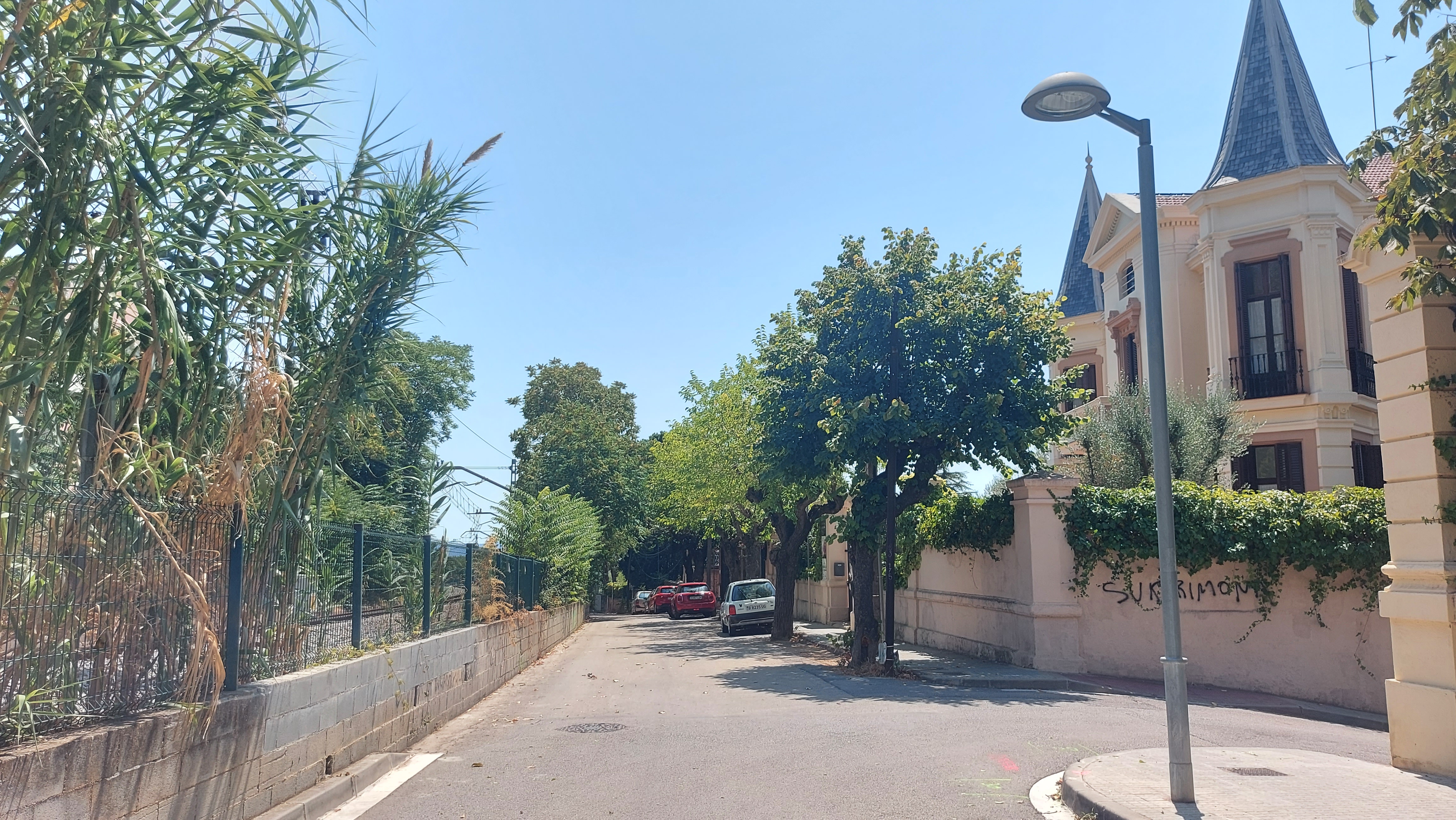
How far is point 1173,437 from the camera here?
18.4 meters

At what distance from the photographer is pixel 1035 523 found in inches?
672

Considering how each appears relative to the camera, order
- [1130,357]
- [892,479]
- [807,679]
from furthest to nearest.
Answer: [1130,357]
[892,479]
[807,679]

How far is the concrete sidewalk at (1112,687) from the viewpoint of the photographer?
14102 mm

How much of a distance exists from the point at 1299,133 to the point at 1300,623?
40.1 ft

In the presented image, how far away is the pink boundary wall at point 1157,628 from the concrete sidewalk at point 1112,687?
0.88 feet

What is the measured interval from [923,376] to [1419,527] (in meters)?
9.89

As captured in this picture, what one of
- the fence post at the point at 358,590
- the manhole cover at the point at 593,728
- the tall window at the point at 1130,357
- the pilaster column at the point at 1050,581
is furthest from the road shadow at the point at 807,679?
the tall window at the point at 1130,357

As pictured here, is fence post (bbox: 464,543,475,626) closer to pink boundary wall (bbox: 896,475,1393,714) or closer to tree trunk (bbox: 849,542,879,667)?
tree trunk (bbox: 849,542,879,667)

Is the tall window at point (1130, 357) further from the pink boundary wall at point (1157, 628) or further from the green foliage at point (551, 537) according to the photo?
the green foliage at point (551, 537)

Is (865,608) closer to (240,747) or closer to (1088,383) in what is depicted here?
(240,747)

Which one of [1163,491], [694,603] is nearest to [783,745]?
[1163,491]

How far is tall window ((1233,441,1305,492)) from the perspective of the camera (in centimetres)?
2105

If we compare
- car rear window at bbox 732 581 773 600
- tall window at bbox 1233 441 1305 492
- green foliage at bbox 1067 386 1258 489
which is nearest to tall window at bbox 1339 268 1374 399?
tall window at bbox 1233 441 1305 492

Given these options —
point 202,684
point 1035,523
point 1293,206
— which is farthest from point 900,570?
point 202,684
